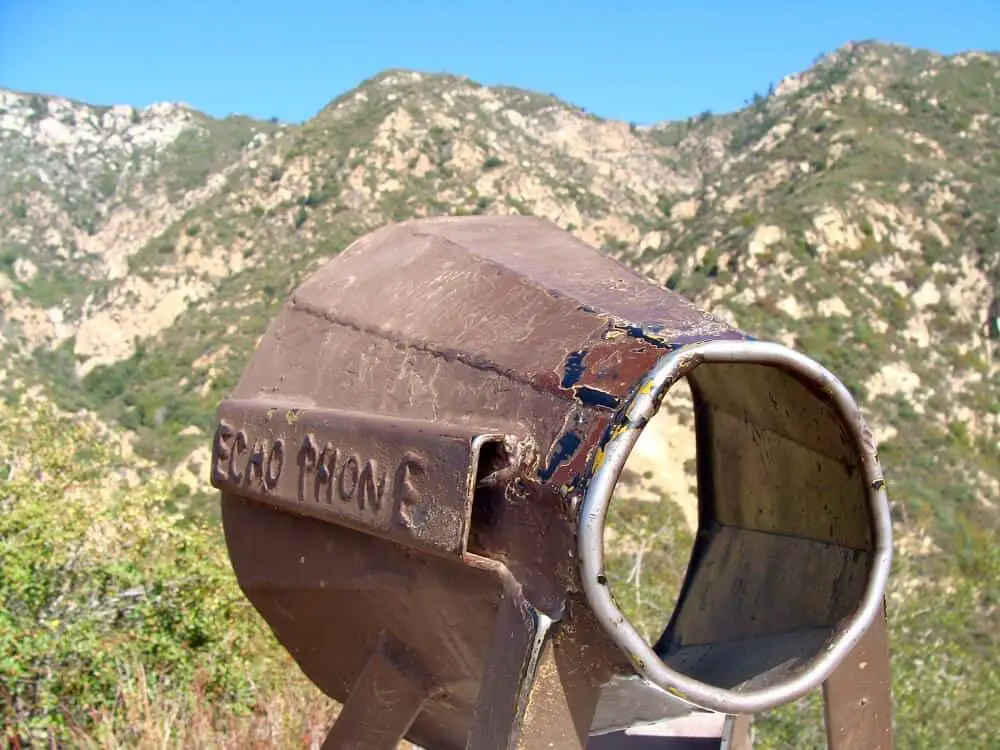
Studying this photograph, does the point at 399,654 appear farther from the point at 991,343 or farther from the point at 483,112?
the point at 483,112

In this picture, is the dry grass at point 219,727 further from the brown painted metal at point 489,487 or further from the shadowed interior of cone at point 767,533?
the shadowed interior of cone at point 767,533

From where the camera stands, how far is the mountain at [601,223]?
81.2 ft

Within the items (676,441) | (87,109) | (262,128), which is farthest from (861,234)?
(87,109)

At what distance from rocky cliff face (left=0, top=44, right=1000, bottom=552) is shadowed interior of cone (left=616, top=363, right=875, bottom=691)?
16.6 metres

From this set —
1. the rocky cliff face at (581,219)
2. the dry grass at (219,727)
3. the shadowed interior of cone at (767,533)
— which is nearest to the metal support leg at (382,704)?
the shadowed interior of cone at (767,533)

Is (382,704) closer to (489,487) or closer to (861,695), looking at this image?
(489,487)

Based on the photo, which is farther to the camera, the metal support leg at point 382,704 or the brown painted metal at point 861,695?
the metal support leg at point 382,704

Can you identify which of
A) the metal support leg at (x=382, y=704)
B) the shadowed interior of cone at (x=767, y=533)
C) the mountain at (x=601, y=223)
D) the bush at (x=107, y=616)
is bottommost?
the bush at (x=107, y=616)

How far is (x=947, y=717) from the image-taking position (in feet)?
19.3

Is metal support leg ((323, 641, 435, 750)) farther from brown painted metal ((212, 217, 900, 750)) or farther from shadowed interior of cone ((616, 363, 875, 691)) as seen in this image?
shadowed interior of cone ((616, 363, 875, 691))

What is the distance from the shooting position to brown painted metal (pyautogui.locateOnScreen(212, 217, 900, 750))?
66.2 inches

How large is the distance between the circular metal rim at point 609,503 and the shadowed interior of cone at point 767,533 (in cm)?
3

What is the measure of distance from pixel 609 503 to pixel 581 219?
47582mm

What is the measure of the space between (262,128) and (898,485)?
73306 millimetres
